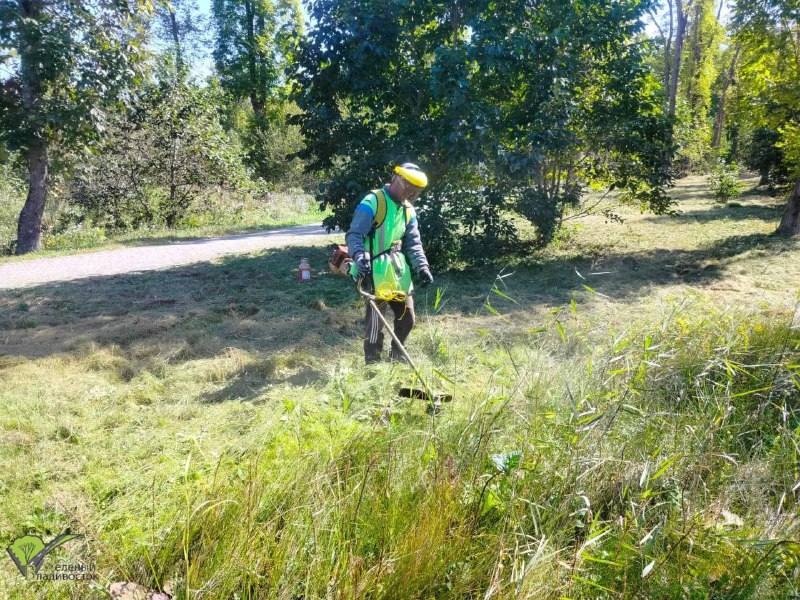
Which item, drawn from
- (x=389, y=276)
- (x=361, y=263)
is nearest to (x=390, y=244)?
(x=389, y=276)

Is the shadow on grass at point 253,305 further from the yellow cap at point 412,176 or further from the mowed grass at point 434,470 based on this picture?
the yellow cap at point 412,176

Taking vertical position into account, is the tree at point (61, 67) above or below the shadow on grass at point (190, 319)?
above

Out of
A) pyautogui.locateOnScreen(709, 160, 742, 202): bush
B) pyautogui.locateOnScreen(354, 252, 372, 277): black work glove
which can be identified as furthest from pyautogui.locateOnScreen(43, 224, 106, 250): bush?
pyautogui.locateOnScreen(709, 160, 742, 202): bush

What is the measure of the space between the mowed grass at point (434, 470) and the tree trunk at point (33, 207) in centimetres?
830

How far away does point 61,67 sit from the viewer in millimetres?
10078

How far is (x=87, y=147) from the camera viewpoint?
11273 mm

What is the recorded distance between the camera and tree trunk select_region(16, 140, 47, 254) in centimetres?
1136

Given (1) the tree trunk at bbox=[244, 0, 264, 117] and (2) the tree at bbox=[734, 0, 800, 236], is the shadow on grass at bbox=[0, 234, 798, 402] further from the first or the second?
(1) the tree trunk at bbox=[244, 0, 264, 117]

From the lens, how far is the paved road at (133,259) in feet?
28.9

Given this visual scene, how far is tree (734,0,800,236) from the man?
27.2 feet

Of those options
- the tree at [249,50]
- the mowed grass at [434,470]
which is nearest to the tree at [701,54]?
the tree at [249,50]

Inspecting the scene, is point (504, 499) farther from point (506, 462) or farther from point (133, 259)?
point (133, 259)

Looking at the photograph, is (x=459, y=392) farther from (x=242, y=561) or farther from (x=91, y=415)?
(x=91, y=415)

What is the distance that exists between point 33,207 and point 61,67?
315 cm
